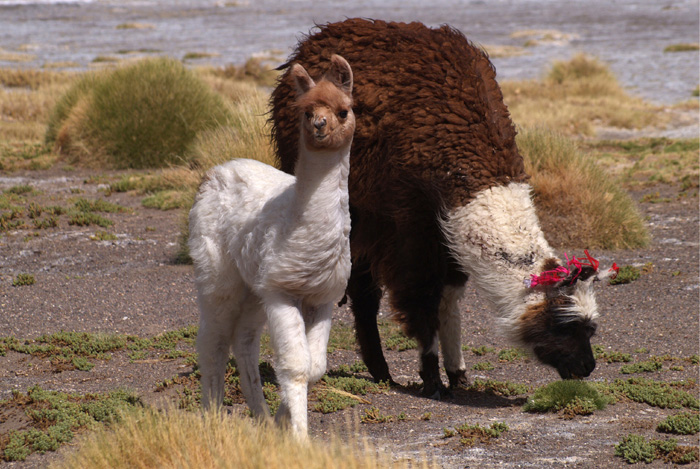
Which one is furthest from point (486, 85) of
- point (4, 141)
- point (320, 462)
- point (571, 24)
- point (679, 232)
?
point (571, 24)

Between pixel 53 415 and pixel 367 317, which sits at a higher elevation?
pixel 367 317

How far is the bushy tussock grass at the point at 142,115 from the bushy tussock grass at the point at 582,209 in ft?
20.5

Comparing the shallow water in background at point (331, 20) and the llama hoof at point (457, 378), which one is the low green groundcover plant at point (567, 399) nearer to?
the llama hoof at point (457, 378)

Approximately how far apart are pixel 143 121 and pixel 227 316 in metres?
11.1

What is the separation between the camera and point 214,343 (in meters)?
4.79

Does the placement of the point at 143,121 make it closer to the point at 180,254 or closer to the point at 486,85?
the point at 180,254

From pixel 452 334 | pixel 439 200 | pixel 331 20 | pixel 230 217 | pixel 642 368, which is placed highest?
pixel 331 20

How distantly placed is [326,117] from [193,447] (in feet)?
4.99

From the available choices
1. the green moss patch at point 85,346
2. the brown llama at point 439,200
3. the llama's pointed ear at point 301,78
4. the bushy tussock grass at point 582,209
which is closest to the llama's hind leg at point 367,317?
the brown llama at point 439,200

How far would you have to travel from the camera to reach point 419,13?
2618 inches

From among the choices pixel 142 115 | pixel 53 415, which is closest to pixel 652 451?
pixel 53 415

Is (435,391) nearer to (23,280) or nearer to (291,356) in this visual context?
(291,356)

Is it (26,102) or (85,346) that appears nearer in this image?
(85,346)

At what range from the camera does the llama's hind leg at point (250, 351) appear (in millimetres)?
4785
